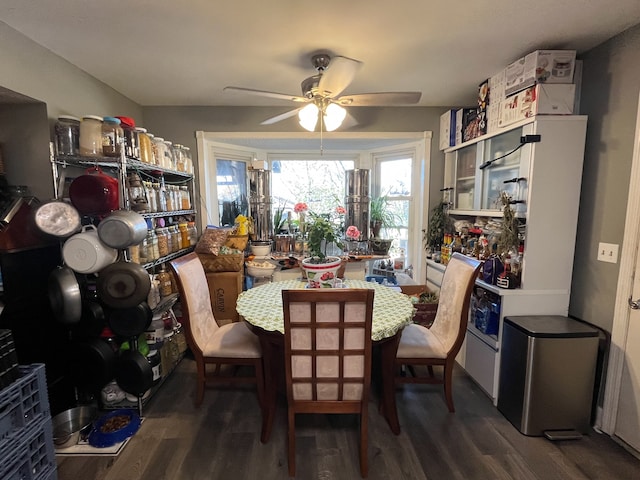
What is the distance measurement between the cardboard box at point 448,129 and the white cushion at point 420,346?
1832 mm

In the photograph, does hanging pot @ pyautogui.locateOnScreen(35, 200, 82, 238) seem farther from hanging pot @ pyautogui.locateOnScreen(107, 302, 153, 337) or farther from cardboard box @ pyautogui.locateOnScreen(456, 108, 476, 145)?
cardboard box @ pyautogui.locateOnScreen(456, 108, 476, 145)

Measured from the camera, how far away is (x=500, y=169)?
2.30m

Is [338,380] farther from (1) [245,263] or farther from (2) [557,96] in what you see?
(2) [557,96]

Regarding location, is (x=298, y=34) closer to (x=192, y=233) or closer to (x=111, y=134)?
(x=111, y=134)

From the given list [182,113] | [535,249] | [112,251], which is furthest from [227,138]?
[535,249]

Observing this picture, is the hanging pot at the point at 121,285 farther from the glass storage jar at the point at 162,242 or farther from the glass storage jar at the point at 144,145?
the glass storage jar at the point at 144,145

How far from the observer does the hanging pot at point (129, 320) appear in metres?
1.90

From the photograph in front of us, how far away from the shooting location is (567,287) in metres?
2.02

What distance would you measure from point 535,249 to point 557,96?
933 mm

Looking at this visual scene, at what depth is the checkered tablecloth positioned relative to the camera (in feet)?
5.45

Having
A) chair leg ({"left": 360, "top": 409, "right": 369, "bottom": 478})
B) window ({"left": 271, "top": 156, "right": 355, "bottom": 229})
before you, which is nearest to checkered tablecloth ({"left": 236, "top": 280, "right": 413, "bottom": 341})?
chair leg ({"left": 360, "top": 409, "right": 369, "bottom": 478})

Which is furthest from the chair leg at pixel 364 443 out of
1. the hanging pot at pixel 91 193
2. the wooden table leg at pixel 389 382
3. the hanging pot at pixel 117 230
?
the hanging pot at pixel 91 193

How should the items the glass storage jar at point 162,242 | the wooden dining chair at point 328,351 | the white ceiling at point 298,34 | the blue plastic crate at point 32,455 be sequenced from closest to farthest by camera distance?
the blue plastic crate at point 32,455, the wooden dining chair at point 328,351, the white ceiling at point 298,34, the glass storage jar at point 162,242

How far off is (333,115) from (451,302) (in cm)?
144
